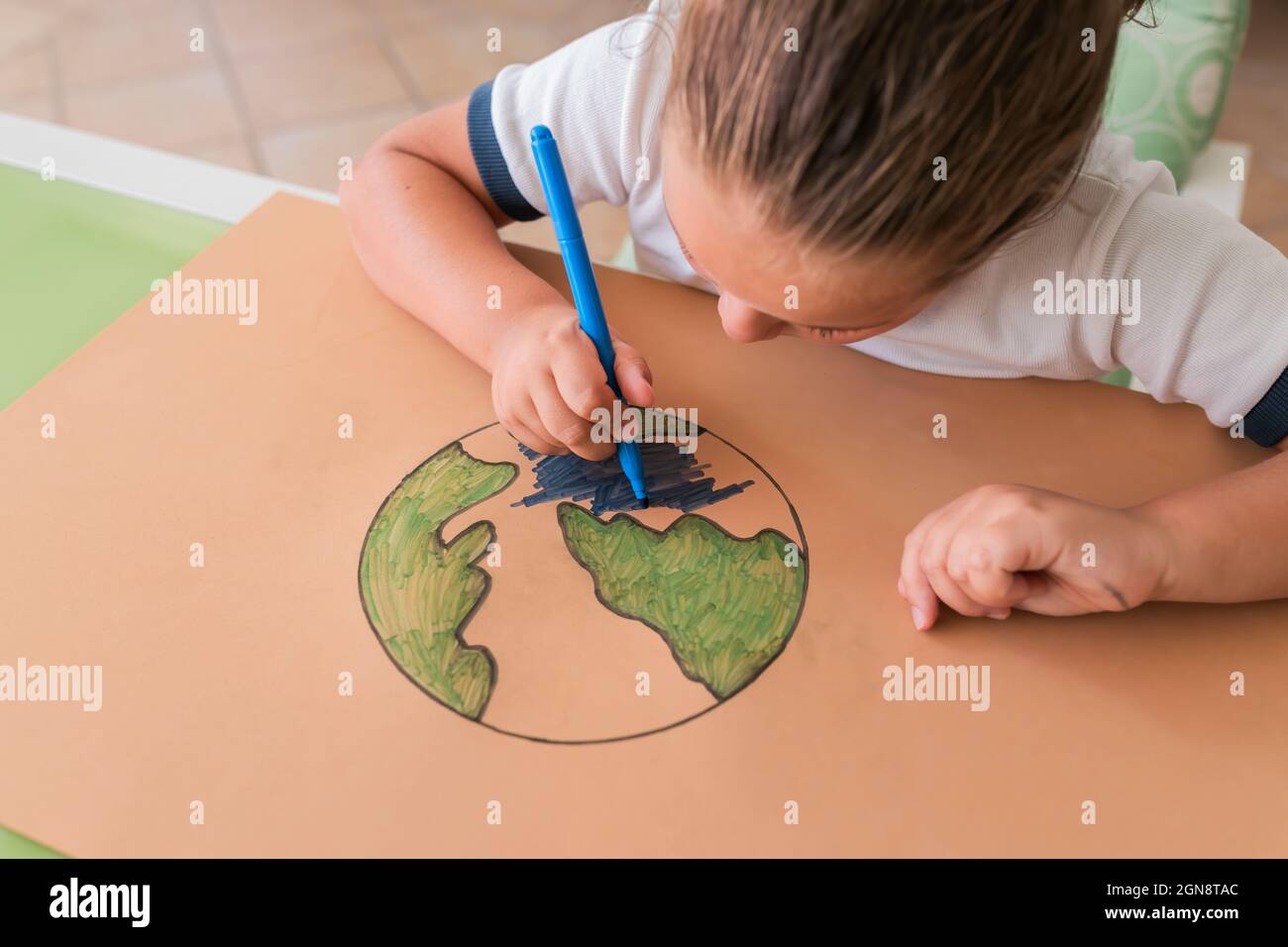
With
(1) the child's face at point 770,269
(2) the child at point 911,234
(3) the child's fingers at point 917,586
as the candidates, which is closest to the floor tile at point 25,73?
(2) the child at point 911,234

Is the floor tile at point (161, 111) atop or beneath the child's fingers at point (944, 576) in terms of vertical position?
atop

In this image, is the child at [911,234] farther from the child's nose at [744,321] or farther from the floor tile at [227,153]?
the floor tile at [227,153]

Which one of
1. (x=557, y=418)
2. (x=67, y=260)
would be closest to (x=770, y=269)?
(x=557, y=418)

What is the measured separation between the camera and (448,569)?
1.86 feet

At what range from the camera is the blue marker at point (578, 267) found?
539 mm

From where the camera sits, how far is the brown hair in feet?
1.38

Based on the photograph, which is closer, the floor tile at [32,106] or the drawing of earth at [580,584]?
the drawing of earth at [580,584]

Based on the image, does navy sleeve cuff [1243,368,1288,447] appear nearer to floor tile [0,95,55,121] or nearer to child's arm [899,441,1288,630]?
child's arm [899,441,1288,630]

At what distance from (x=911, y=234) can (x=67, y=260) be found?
597 millimetres

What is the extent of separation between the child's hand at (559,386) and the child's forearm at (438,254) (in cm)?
4

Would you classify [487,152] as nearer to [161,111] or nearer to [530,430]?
[530,430]
